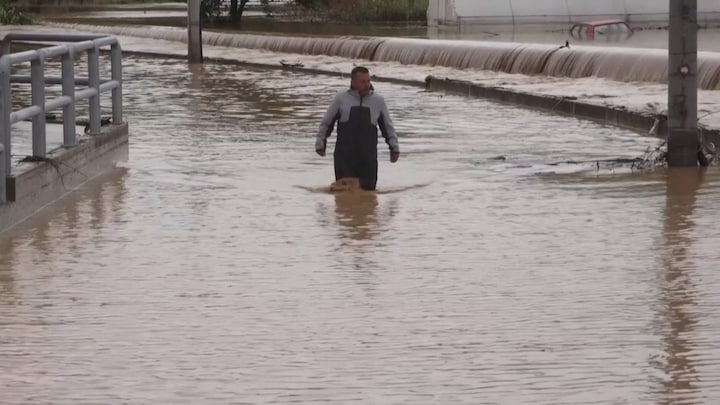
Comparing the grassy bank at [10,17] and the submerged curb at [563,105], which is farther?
the grassy bank at [10,17]

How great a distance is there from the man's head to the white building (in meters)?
44.8

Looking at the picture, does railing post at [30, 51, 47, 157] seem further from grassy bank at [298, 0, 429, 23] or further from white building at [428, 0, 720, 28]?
grassy bank at [298, 0, 429, 23]

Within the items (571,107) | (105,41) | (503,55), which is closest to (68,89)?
(105,41)

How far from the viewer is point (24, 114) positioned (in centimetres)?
1297

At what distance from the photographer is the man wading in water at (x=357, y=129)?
47.5 feet

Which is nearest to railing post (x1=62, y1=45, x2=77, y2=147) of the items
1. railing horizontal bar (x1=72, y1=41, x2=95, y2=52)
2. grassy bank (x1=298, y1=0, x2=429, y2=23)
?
railing horizontal bar (x1=72, y1=41, x2=95, y2=52)

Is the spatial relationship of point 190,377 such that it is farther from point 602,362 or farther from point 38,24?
point 38,24

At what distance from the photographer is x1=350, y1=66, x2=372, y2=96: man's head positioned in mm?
14273

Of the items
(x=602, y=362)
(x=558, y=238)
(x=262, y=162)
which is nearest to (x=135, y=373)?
(x=602, y=362)

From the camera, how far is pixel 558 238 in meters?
11.6

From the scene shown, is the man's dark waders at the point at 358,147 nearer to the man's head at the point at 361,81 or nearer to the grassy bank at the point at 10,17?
the man's head at the point at 361,81

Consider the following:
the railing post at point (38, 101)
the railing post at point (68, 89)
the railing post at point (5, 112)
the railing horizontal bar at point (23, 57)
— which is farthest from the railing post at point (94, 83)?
the railing post at point (5, 112)

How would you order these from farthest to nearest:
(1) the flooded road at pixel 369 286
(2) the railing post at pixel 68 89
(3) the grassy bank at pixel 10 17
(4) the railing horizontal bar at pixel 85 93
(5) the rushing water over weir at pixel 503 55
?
(3) the grassy bank at pixel 10 17, (5) the rushing water over weir at pixel 503 55, (4) the railing horizontal bar at pixel 85 93, (2) the railing post at pixel 68 89, (1) the flooded road at pixel 369 286

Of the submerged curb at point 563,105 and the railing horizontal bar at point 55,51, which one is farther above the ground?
the railing horizontal bar at point 55,51
